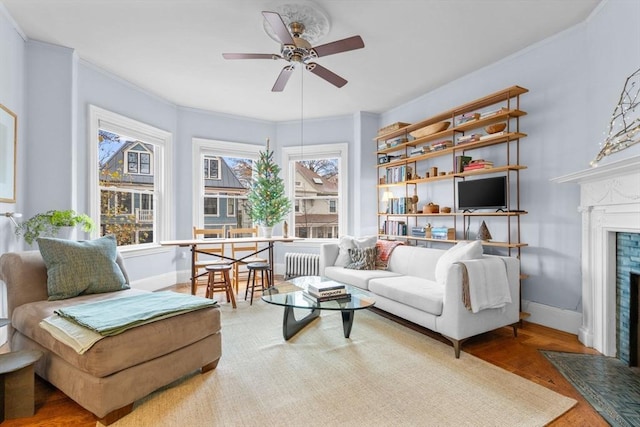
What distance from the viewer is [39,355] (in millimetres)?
1835

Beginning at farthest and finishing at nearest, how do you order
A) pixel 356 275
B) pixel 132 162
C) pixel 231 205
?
pixel 231 205
pixel 132 162
pixel 356 275

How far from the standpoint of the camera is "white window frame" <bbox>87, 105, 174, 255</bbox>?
386 cm

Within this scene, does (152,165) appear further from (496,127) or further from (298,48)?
(496,127)

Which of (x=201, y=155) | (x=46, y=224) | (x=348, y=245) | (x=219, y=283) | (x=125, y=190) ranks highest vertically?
(x=201, y=155)

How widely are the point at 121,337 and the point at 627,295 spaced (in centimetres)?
345

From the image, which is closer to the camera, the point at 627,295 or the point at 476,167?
the point at 627,295

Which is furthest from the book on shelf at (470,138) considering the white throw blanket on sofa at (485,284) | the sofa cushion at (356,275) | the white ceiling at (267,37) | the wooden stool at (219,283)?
the wooden stool at (219,283)

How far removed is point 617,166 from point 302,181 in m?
4.38

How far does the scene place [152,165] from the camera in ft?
15.9

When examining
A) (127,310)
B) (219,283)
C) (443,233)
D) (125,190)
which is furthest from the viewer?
(125,190)

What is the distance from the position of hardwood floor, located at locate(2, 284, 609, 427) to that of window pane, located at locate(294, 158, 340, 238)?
288 cm

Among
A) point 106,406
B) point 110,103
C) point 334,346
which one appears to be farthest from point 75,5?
point 334,346

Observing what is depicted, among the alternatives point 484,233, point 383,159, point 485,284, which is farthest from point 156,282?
point 484,233

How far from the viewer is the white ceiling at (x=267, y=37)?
2668 millimetres
